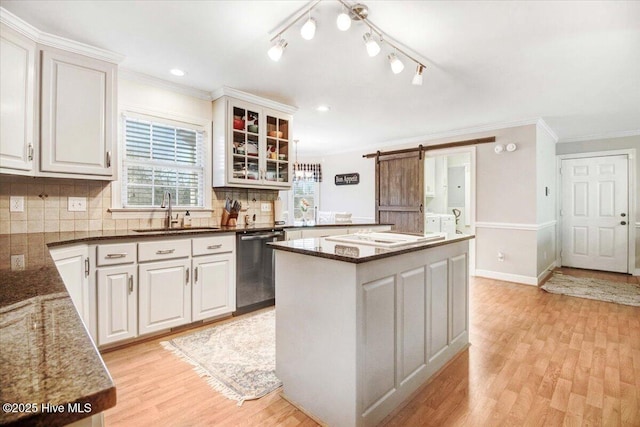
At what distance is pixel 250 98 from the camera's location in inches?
139

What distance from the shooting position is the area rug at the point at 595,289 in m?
3.83

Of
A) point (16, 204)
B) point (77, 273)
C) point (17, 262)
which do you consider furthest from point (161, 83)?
point (17, 262)

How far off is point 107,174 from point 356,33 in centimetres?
227

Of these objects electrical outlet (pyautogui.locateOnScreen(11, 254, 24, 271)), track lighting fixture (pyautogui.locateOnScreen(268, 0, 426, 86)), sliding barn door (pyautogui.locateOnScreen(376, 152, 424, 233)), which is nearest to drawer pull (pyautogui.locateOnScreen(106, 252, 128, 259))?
electrical outlet (pyautogui.locateOnScreen(11, 254, 24, 271))

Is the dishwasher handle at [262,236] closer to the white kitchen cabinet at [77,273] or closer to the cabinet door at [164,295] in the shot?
the cabinet door at [164,295]

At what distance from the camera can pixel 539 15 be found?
202 cm

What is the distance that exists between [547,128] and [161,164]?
5.42 m

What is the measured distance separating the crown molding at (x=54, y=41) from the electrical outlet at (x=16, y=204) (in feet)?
3.83

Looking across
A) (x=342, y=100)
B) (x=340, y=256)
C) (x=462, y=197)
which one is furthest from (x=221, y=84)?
(x=462, y=197)

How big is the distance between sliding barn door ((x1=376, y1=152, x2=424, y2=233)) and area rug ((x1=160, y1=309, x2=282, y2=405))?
3.30 meters

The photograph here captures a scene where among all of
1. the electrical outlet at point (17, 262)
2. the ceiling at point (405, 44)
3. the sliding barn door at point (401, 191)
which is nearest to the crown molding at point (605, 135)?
the ceiling at point (405, 44)

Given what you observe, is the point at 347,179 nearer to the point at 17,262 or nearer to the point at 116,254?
the point at 116,254

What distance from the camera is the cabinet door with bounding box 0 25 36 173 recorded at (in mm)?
2037

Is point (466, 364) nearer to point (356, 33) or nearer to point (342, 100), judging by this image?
point (356, 33)
